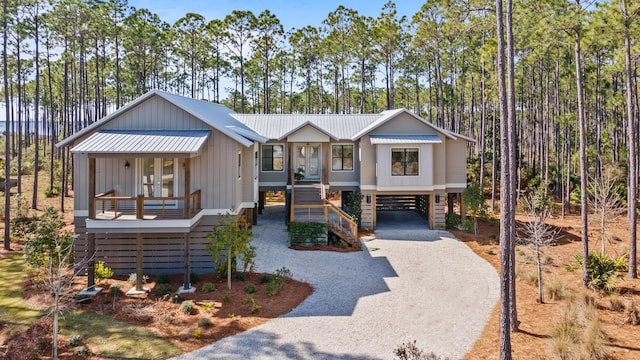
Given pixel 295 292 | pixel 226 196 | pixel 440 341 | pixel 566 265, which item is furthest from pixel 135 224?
pixel 566 265

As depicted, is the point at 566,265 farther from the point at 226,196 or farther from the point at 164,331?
the point at 164,331

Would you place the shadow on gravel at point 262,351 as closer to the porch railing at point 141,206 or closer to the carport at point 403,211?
the porch railing at point 141,206

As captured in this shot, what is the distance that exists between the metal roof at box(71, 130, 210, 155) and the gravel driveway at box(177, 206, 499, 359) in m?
5.37

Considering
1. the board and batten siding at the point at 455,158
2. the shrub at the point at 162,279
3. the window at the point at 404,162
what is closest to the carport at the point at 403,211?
the board and batten siding at the point at 455,158

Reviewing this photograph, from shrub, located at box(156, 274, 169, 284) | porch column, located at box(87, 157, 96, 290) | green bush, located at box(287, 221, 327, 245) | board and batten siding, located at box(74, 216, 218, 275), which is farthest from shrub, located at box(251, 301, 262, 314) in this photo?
green bush, located at box(287, 221, 327, 245)

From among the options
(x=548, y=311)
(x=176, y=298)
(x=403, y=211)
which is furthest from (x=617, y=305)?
(x=403, y=211)

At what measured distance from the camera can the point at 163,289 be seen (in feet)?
39.5

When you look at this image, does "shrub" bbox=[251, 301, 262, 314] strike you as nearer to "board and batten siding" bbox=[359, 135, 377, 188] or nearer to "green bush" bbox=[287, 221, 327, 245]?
"green bush" bbox=[287, 221, 327, 245]

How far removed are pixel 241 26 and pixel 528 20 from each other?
2865 cm

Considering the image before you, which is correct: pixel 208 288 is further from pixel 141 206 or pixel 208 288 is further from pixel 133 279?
pixel 141 206

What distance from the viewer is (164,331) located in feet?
31.5

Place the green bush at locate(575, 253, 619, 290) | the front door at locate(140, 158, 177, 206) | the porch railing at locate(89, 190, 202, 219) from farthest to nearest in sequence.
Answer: the front door at locate(140, 158, 177, 206) < the green bush at locate(575, 253, 619, 290) < the porch railing at locate(89, 190, 202, 219)

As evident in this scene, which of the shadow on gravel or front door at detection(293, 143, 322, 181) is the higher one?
front door at detection(293, 143, 322, 181)

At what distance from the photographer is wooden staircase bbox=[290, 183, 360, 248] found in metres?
18.0
